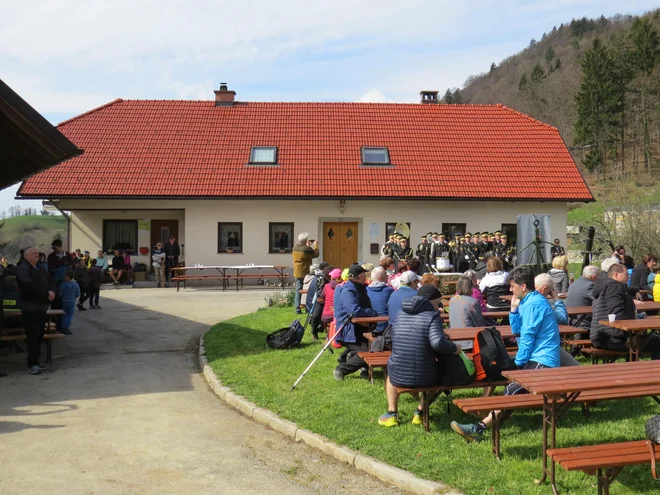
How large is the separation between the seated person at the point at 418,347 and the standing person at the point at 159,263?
18367mm

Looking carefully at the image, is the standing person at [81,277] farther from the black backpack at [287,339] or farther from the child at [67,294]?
the black backpack at [287,339]

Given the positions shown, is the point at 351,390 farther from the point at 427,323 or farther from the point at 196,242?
the point at 196,242

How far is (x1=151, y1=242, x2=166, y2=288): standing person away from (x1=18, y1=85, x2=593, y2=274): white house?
1.39 m

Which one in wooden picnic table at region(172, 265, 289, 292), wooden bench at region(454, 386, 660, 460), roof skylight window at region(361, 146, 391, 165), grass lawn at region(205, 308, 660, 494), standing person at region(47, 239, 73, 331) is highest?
roof skylight window at region(361, 146, 391, 165)

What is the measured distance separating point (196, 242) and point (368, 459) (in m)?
20.0

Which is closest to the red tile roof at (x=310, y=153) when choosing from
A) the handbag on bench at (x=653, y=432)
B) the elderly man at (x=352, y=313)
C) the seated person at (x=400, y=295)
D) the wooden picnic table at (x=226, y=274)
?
the wooden picnic table at (x=226, y=274)

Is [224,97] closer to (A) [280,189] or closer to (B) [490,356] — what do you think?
(A) [280,189]

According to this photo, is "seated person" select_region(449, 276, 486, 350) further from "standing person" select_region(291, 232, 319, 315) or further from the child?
the child

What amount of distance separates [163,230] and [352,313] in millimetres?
18300

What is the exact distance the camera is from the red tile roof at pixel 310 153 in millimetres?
24766

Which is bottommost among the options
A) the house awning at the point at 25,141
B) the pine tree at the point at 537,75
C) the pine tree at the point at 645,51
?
the house awning at the point at 25,141

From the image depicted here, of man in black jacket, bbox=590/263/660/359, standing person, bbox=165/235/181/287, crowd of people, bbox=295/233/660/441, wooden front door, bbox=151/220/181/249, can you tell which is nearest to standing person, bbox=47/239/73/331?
crowd of people, bbox=295/233/660/441

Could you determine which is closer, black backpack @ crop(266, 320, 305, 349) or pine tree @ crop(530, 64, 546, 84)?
Result: black backpack @ crop(266, 320, 305, 349)

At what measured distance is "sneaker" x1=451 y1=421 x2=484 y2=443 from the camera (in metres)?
5.93
